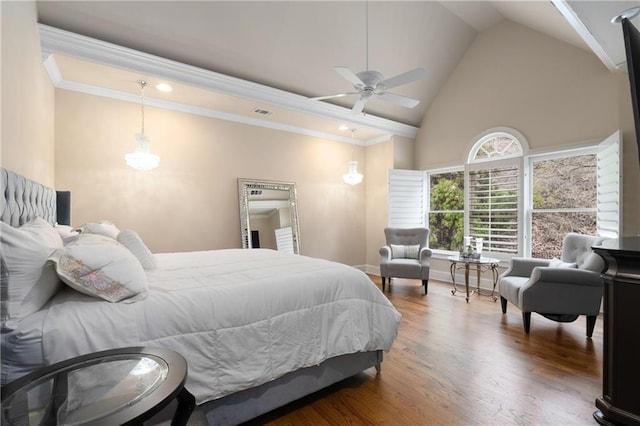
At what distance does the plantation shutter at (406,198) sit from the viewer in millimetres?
5648

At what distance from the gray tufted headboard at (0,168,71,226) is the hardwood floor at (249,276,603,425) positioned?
1.83 meters

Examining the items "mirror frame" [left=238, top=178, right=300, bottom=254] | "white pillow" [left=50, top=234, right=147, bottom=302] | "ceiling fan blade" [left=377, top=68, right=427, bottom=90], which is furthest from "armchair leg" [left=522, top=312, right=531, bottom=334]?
"white pillow" [left=50, top=234, right=147, bottom=302]

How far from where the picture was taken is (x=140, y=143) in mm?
3367

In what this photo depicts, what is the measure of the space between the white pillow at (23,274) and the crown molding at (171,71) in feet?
8.10

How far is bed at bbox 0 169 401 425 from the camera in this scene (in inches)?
49.2

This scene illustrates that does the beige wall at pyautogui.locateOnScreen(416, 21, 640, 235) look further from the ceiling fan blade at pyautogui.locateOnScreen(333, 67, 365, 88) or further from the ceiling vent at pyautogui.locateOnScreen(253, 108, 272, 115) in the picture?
the ceiling vent at pyautogui.locateOnScreen(253, 108, 272, 115)

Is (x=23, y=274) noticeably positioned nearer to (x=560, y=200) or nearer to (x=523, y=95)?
(x=560, y=200)

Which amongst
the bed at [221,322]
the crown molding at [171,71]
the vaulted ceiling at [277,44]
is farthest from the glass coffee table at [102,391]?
the crown molding at [171,71]

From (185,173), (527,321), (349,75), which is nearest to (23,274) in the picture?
(349,75)

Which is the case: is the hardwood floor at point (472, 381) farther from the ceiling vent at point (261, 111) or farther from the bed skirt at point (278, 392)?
the ceiling vent at point (261, 111)

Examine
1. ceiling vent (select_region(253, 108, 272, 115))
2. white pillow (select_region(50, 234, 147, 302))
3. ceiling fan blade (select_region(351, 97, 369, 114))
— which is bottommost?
white pillow (select_region(50, 234, 147, 302))

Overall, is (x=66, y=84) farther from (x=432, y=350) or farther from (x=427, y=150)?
(x=427, y=150)

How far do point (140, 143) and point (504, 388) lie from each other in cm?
398

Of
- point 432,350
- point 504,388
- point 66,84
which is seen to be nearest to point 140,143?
point 66,84
